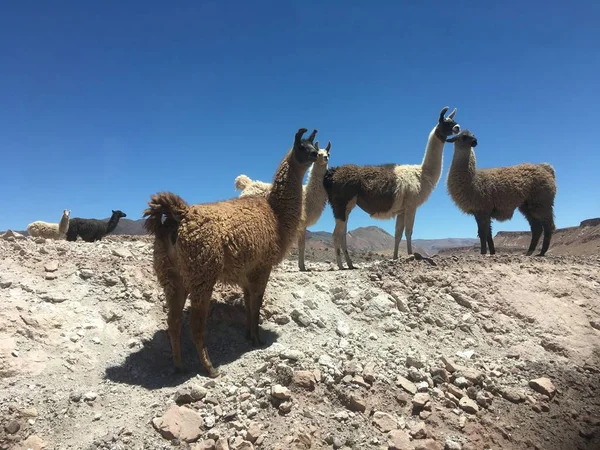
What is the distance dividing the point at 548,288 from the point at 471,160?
193 inches

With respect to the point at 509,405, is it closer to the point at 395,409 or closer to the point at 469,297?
the point at 395,409

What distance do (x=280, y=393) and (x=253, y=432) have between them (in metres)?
0.63

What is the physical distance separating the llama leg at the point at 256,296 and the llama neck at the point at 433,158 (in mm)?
7269

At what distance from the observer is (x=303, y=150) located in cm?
754

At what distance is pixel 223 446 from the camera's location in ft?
15.1

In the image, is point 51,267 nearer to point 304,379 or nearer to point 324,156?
point 304,379

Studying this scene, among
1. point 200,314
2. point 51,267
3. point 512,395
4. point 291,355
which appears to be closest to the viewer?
point 200,314

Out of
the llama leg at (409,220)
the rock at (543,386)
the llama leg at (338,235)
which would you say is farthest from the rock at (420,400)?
the llama leg at (409,220)

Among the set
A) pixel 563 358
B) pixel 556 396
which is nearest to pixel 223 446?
pixel 556 396

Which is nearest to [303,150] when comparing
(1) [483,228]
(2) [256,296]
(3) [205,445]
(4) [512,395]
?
(2) [256,296]

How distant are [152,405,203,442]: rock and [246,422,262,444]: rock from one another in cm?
59

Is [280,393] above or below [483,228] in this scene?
below

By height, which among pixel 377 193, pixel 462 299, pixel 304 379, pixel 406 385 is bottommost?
pixel 406 385

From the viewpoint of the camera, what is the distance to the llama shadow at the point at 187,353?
19.3 feet
